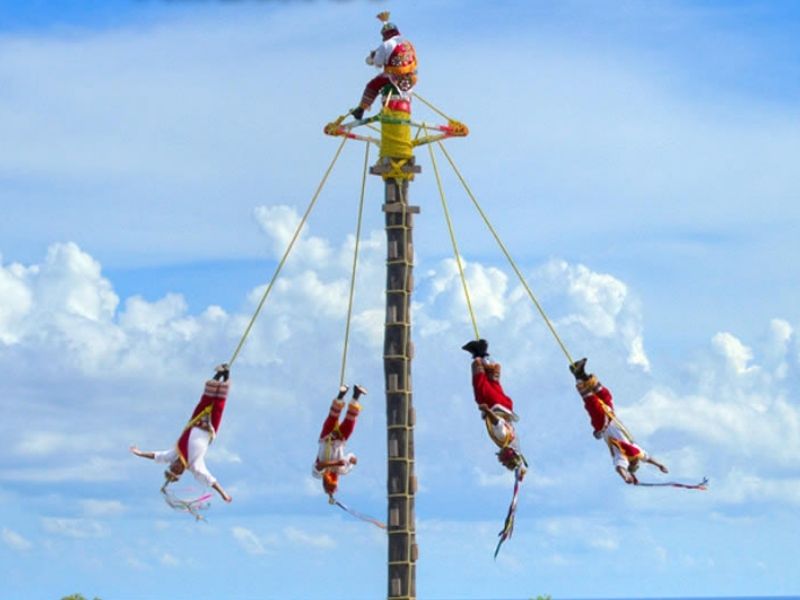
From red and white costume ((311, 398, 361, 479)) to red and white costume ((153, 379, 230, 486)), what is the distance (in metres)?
1.72

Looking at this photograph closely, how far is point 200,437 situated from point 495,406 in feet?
15.5

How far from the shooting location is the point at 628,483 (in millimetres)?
23422

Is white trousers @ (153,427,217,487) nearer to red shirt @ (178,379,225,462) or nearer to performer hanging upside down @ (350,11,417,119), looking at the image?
red shirt @ (178,379,225,462)

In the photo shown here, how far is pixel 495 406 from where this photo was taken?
22.8m

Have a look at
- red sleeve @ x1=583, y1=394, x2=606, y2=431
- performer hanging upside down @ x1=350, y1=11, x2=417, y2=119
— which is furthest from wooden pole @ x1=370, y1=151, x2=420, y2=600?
red sleeve @ x1=583, y1=394, x2=606, y2=431

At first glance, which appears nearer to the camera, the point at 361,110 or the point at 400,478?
the point at 400,478

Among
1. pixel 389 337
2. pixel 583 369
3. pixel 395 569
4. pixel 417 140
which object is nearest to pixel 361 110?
pixel 417 140

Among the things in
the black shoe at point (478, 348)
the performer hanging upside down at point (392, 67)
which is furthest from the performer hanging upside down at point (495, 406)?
the performer hanging upside down at point (392, 67)

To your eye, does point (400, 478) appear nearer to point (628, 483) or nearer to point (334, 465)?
point (334, 465)

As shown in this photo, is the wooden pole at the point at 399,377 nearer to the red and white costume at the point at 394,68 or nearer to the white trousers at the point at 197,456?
the red and white costume at the point at 394,68

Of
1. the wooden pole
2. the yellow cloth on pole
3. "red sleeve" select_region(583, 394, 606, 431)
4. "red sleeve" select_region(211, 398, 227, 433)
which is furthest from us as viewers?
"red sleeve" select_region(583, 394, 606, 431)

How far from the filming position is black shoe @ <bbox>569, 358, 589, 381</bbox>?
23.6 metres

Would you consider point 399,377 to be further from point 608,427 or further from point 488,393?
point 608,427

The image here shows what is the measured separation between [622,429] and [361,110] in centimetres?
673
